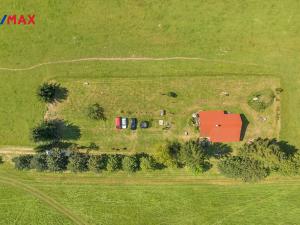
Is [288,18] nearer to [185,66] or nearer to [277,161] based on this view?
[185,66]

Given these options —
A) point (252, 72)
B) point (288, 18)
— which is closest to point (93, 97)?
point (252, 72)

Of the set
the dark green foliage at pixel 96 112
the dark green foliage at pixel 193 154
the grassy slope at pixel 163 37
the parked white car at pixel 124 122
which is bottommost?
the dark green foliage at pixel 193 154

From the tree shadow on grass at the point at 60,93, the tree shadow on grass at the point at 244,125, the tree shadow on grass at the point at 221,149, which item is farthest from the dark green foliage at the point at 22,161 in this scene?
the tree shadow on grass at the point at 244,125

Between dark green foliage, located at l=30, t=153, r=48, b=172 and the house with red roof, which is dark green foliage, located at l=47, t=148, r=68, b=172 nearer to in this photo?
dark green foliage, located at l=30, t=153, r=48, b=172

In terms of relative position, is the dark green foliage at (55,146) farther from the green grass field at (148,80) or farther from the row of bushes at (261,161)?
the row of bushes at (261,161)

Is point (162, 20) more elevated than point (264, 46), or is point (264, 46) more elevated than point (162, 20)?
point (162, 20)

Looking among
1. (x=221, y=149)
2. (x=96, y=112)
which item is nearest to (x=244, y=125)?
(x=221, y=149)
